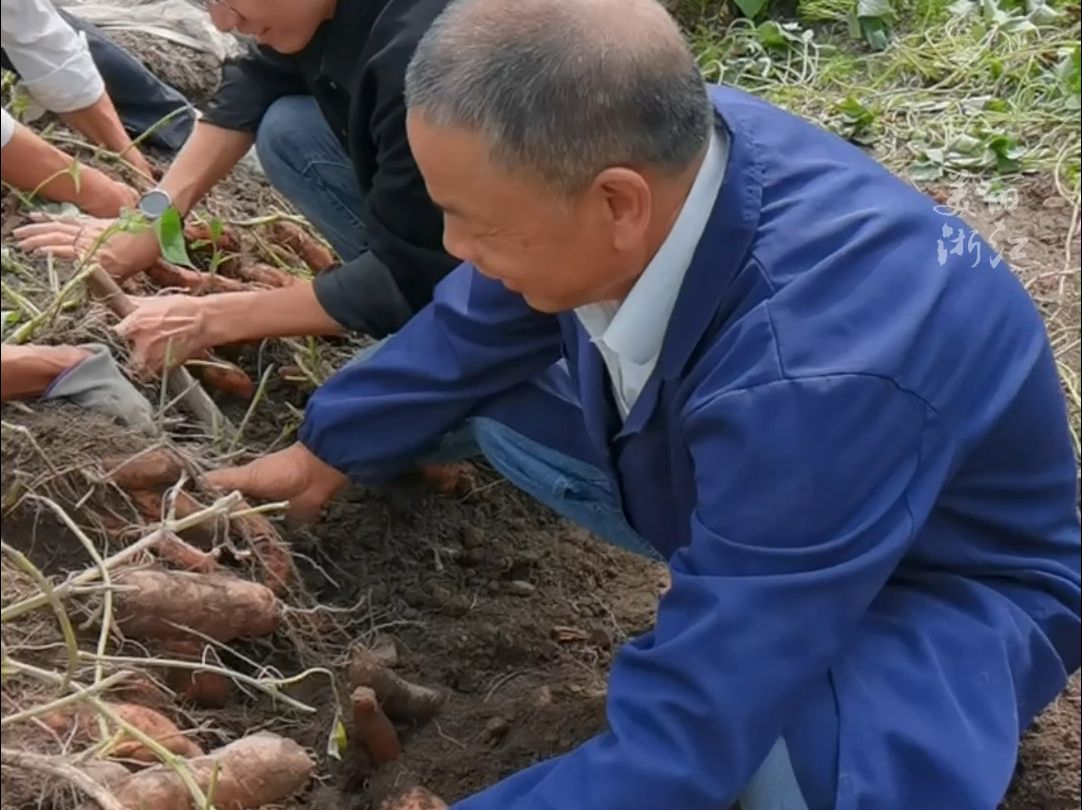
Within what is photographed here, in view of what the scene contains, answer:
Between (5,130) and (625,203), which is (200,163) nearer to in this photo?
(5,130)

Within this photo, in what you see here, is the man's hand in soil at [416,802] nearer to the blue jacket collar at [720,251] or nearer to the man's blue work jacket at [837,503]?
the man's blue work jacket at [837,503]

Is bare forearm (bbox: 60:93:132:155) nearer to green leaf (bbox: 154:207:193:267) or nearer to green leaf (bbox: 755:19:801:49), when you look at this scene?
green leaf (bbox: 154:207:193:267)

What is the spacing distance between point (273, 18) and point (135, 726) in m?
0.85

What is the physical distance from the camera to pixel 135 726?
1.39 meters

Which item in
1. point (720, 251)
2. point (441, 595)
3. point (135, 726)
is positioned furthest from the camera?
point (441, 595)

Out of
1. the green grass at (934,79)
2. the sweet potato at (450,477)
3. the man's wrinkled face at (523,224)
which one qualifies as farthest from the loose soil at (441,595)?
the man's wrinkled face at (523,224)

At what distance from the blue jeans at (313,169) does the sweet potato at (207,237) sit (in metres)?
0.15

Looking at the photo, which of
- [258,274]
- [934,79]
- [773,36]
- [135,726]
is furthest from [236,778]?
[773,36]

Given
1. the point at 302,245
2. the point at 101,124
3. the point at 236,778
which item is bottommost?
the point at 236,778

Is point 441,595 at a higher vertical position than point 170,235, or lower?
lower

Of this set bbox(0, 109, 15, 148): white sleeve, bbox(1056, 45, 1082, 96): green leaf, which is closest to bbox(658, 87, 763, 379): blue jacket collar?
bbox(1056, 45, 1082, 96): green leaf

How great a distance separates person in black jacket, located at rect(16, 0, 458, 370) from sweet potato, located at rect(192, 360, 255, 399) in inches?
2.3

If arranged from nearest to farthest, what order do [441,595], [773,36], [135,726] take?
1. [135,726]
2. [441,595]
3. [773,36]

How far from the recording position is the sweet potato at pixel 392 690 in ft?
5.25
